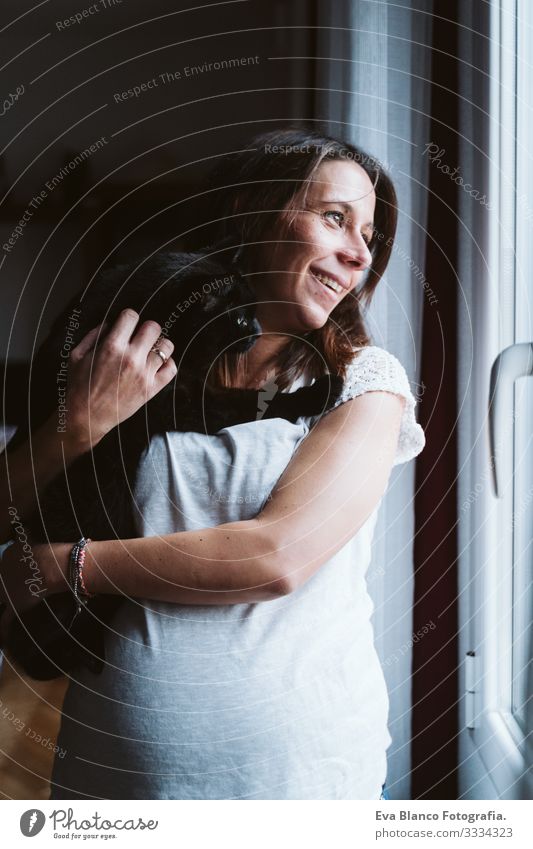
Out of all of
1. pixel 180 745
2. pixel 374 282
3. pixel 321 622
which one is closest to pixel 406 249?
pixel 374 282

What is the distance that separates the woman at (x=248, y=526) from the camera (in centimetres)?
46

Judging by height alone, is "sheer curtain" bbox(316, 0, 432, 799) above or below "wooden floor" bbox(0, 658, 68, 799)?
above

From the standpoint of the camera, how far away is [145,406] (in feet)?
1.54

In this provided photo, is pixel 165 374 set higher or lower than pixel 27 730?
higher

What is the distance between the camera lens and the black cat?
18.3 inches

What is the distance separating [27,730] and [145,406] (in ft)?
0.82

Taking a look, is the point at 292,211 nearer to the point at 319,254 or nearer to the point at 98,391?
the point at 319,254

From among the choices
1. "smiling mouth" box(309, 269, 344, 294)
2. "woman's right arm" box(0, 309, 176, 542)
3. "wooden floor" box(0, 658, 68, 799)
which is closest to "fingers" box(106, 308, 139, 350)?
"woman's right arm" box(0, 309, 176, 542)

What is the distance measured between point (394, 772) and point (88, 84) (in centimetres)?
56

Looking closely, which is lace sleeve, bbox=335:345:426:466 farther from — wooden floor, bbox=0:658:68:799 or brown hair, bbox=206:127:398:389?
wooden floor, bbox=0:658:68:799

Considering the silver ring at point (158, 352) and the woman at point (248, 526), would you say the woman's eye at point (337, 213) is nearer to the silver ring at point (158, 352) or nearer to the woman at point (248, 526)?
the woman at point (248, 526)

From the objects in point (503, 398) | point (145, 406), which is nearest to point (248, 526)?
point (145, 406)

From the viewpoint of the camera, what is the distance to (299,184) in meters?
0.46

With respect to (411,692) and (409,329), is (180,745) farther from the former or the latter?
(409,329)
